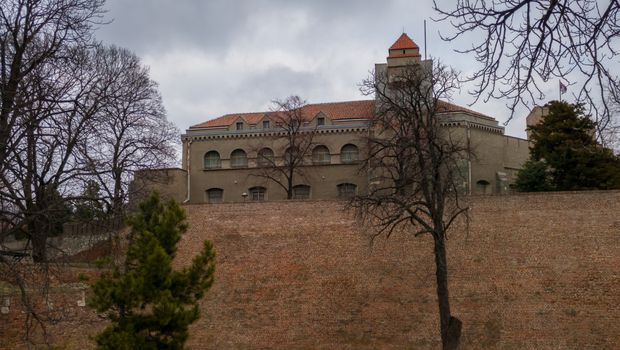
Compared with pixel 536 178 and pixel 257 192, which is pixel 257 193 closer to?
pixel 257 192

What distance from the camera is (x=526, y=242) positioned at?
20.6m

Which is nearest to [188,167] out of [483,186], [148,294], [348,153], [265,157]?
[265,157]

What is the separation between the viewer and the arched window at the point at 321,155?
38.5m

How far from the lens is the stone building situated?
123 feet

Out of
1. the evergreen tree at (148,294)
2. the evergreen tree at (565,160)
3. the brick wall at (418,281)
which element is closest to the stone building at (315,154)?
the evergreen tree at (565,160)

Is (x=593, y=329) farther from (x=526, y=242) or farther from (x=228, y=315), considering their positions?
(x=228, y=315)

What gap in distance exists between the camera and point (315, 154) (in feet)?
127

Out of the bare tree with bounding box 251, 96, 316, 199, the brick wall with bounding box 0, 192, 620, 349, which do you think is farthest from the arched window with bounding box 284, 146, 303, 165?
the brick wall with bounding box 0, 192, 620, 349

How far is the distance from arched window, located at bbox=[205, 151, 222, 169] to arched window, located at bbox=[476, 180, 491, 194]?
47.5 ft

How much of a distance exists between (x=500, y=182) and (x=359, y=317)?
19.3 meters

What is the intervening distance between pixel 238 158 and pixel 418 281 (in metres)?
20.7

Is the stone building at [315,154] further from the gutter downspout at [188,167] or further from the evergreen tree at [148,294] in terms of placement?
the evergreen tree at [148,294]

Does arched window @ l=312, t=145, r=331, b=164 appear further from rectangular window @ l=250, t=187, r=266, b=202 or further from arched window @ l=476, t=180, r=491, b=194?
arched window @ l=476, t=180, r=491, b=194

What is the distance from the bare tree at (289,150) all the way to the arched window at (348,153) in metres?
1.79
